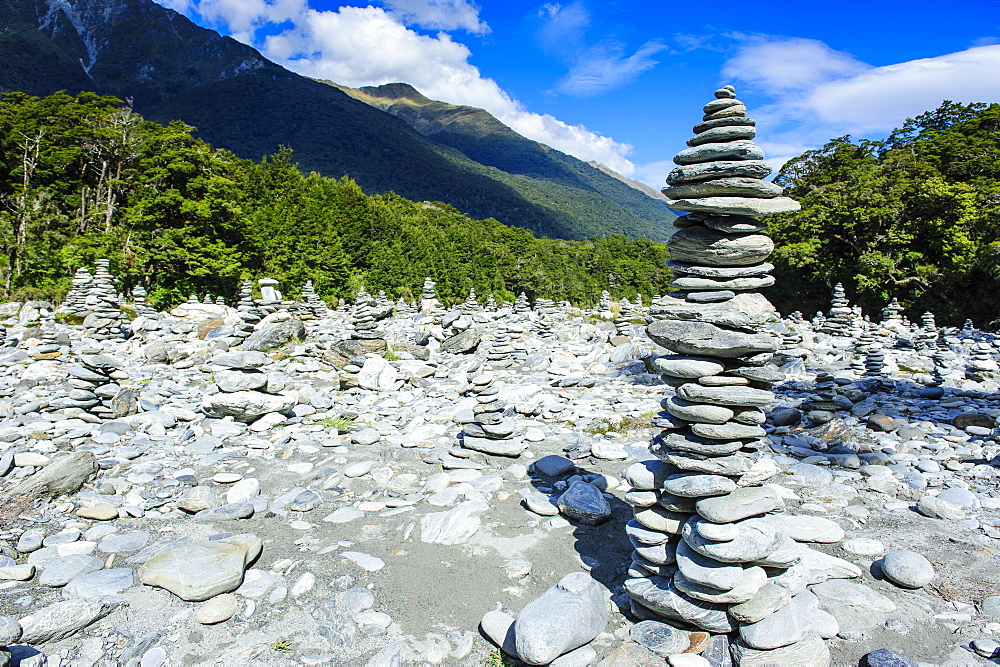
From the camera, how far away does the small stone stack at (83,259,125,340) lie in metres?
16.2

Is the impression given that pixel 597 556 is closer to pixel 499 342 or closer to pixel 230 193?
pixel 499 342

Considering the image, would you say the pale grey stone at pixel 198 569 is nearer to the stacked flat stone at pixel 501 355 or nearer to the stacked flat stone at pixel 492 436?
the stacked flat stone at pixel 492 436

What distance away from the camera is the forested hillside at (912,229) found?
1160 inches

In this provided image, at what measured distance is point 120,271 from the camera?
80.9 ft

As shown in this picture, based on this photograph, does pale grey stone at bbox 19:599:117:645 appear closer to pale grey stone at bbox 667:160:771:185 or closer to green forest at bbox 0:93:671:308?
pale grey stone at bbox 667:160:771:185

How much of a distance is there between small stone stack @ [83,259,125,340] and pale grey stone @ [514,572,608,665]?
16.9m

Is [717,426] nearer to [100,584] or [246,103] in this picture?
[100,584]

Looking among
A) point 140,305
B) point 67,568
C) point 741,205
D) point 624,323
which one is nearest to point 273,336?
point 140,305

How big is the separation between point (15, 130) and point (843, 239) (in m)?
48.2

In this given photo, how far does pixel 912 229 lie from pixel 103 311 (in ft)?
138

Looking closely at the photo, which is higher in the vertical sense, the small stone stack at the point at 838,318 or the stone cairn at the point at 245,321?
the small stone stack at the point at 838,318

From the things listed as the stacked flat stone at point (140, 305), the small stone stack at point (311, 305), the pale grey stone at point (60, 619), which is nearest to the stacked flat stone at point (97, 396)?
the pale grey stone at point (60, 619)

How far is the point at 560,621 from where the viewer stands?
3.68 m

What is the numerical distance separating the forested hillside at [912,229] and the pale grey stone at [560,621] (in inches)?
1278
